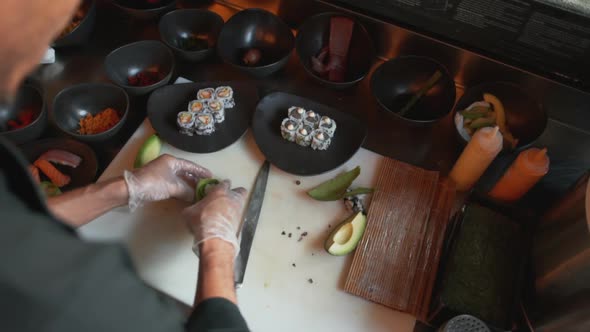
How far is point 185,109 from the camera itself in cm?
133

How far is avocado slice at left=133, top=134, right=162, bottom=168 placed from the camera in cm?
123

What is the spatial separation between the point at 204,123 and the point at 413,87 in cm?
68

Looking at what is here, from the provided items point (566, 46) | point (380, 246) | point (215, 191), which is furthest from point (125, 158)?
point (566, 46)

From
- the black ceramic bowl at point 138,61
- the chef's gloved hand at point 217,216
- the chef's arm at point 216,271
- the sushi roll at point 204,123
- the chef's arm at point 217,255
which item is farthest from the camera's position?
the black ceramic bowl at point 138,61

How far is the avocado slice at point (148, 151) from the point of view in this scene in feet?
4.04

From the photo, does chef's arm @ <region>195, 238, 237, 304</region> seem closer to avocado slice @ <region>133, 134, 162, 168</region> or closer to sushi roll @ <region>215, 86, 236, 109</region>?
avocado slice @ <region>133, 134, 162, 168</region>

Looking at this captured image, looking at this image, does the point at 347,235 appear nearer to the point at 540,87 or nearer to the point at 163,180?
the point at 163,180

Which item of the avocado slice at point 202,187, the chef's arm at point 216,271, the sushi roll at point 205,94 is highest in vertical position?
the sushi roll at point 205,94

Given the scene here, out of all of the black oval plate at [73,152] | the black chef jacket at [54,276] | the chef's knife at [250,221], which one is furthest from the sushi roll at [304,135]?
the black chef jacket at [54,276]

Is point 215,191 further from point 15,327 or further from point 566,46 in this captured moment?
point 566,46

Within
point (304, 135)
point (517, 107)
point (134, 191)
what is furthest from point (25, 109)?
point (517, 107)

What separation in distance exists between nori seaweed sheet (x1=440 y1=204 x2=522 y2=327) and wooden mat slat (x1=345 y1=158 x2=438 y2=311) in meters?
0.11

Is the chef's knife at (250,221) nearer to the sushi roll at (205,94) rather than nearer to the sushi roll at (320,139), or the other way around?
the sushi roll at (320,139)

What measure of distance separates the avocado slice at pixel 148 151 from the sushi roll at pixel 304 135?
419 mm
